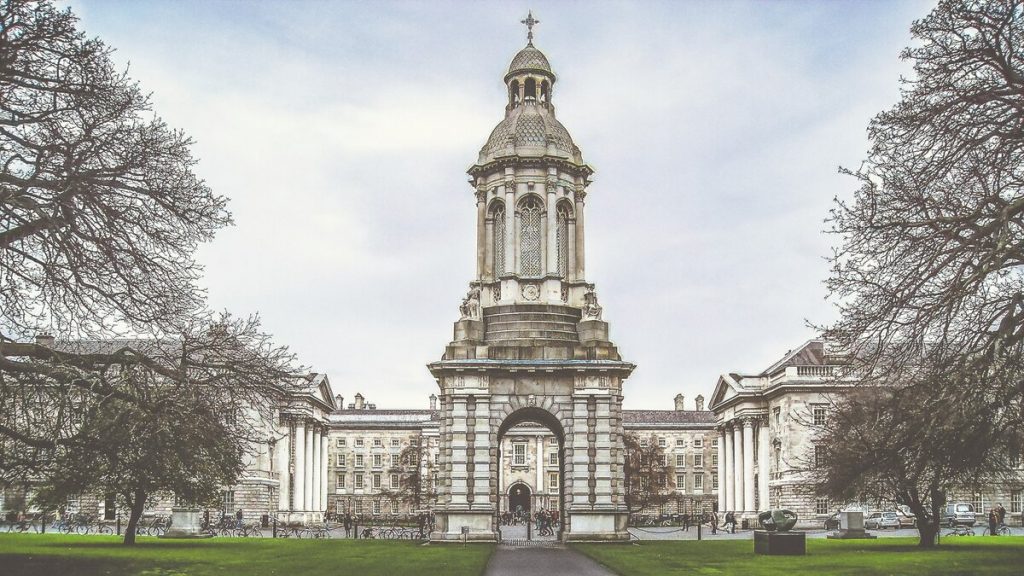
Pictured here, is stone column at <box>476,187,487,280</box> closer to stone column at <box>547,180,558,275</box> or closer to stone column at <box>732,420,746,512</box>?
stone column at <box>547,180,558,275</box>

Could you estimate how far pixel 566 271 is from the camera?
42.8 m

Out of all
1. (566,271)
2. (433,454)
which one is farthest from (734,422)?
(566,271)

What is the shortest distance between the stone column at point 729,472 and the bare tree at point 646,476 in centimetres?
856

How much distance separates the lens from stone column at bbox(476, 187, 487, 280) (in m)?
42.9

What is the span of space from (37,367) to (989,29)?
670 inches

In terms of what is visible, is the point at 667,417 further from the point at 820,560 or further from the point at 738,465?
the point at 820,560

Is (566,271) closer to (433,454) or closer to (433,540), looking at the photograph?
(433,540)

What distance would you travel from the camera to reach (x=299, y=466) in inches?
3297

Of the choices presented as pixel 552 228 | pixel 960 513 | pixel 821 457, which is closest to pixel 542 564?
pixel 552 228

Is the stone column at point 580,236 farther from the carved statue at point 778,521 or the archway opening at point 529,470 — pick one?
the archway opening at point 529,470

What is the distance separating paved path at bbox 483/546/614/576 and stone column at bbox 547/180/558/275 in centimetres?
1168

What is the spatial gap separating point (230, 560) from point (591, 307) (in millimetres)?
17135

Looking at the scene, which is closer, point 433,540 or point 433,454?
point 433,540

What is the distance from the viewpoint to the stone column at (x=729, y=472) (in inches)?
3371
